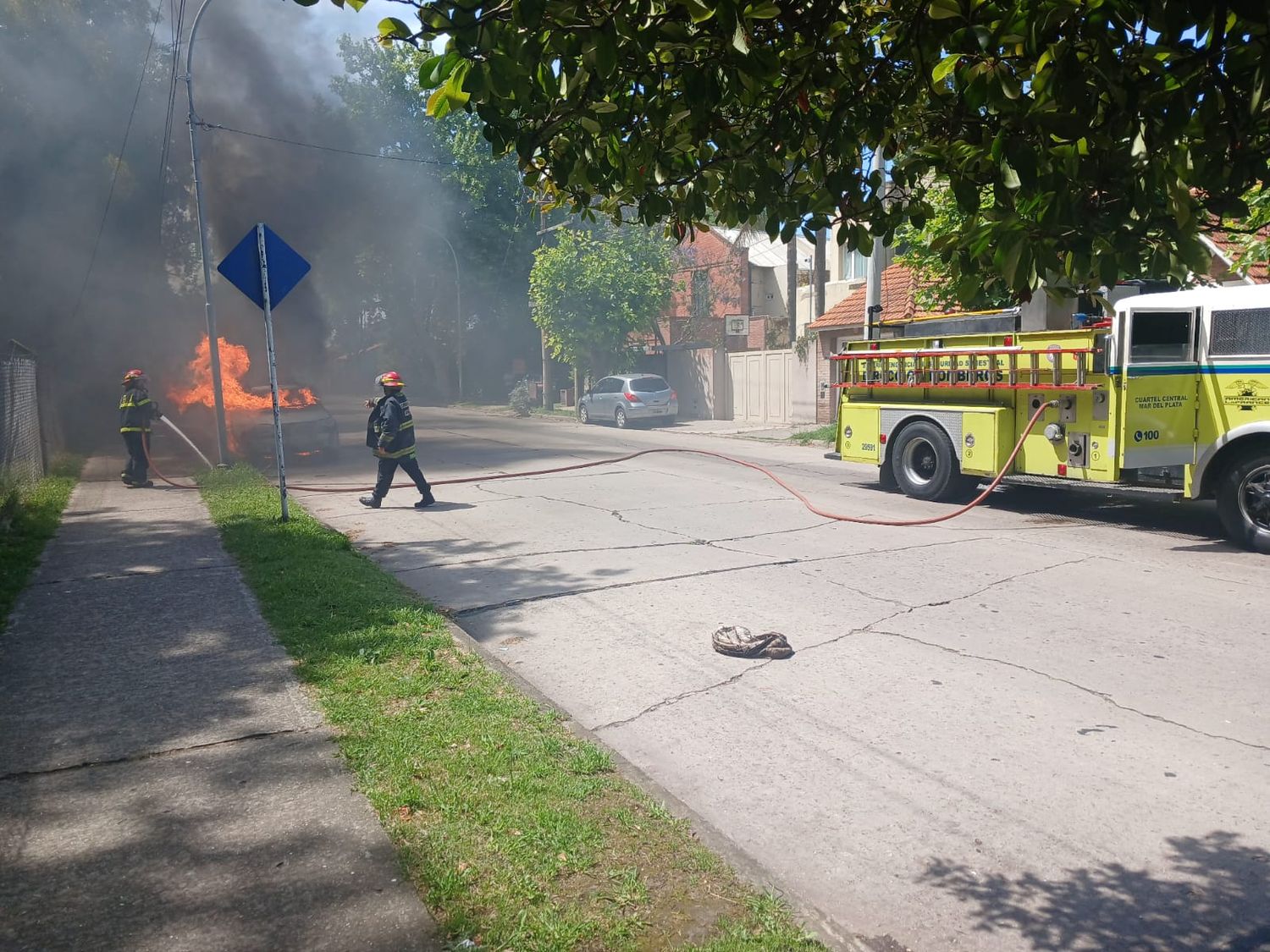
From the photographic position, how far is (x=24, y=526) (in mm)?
9703

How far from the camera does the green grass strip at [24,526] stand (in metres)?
7.37

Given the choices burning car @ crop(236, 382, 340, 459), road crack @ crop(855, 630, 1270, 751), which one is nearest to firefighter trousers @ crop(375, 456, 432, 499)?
burning car @ crop(236, 382, 340, 459)

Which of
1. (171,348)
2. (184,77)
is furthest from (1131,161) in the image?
(171,348)

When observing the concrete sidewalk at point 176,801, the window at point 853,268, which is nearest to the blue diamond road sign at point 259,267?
the concrete sidewalk at point 176,801

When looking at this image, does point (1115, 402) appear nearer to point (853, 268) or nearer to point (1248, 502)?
point (1248, 502)

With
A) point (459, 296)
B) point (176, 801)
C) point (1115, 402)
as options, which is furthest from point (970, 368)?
point (459, 296)

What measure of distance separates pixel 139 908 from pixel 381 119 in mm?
40763

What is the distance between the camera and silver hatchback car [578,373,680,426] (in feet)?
91.2

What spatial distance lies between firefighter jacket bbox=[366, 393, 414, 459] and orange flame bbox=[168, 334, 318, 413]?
7405 mm

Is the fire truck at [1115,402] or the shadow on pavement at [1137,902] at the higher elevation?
the fire truck at [1115,402]

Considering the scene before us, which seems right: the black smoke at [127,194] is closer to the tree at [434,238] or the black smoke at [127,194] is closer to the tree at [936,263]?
the tree at [434,238]

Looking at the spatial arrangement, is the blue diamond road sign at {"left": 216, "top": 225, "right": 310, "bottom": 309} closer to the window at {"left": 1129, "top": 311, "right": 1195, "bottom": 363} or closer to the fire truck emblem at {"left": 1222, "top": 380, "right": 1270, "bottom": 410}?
the window at {"left": 1129, "top": 311, "right": 1195, "bottom": 363}

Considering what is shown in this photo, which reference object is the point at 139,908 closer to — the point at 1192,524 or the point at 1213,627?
the point at 1213,627

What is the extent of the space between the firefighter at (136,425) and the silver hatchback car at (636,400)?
50.3 ft
